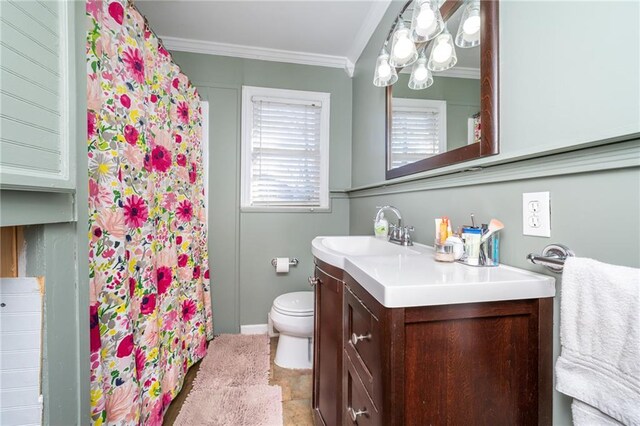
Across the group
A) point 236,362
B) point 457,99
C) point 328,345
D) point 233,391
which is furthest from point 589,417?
point 236,362

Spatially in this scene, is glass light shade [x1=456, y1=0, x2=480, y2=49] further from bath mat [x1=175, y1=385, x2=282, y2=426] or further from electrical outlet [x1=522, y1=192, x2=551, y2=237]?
bath mat [x1=175, y1=385, x2=282, y2=426]

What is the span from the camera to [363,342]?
2.38 ft

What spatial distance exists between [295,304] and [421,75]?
1.54 m

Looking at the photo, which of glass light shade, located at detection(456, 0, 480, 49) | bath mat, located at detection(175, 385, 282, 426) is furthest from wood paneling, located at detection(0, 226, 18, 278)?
glass light shade, located at detection(456, 0, 480, 49)

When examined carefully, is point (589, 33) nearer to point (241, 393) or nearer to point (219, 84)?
point (241, 393)

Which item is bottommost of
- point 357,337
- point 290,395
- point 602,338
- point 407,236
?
point 290,395

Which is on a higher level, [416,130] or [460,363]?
[416,130]

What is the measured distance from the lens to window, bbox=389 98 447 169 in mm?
1158

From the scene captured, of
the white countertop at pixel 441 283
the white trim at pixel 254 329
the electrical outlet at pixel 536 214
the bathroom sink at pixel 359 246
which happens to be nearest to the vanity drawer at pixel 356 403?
the white countertop at pixel 441 283

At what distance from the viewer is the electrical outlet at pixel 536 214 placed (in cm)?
70

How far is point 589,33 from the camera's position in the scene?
61 cm

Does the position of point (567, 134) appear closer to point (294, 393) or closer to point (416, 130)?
point (416, 130)

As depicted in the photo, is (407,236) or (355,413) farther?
(407,236)

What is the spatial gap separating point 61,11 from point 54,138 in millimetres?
325
